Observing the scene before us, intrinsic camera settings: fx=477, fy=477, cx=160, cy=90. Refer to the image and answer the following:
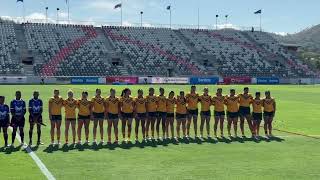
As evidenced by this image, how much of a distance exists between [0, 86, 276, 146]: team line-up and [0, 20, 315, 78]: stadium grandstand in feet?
185

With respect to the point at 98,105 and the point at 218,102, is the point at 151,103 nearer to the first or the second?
the point at 98,105

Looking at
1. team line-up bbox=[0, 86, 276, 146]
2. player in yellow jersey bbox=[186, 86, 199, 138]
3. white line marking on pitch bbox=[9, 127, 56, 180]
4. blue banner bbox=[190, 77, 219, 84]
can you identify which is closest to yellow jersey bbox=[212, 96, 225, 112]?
team line-up bbox=[0, 86, 276, 146]

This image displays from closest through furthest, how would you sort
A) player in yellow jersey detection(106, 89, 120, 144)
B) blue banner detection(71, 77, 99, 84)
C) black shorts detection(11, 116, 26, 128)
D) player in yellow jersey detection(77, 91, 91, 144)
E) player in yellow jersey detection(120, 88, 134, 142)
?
black shorts detection(11, 116, 26, 128) → player in yellow jersey detection(77, 91, 91, 144) → player in yellow jersey detection(106, 89, 120, 144) → player in yellow jersey detection(120, 88, 134, 142) → blue banner detection(71, 77, 99, 84)

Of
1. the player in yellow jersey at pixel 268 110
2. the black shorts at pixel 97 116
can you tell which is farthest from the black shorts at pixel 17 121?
the player in yellow jersey at pixel 268 110

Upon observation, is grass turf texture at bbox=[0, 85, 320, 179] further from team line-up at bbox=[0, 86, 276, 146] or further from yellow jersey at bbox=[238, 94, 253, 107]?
yellow jersey at bbox=[238, 94, 253, 107]

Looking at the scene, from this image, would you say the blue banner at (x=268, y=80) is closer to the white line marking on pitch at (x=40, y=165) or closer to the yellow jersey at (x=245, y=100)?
the yellow jersey at (x=245, y=100)

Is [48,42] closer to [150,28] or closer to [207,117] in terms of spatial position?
[150,28]

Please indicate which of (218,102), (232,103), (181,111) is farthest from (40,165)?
(232,103)

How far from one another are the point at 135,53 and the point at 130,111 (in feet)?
217

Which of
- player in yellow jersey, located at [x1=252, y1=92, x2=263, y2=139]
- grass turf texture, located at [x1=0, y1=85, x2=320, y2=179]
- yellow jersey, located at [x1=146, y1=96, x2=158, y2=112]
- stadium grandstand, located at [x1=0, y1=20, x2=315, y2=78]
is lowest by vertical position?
grass turf texture, located at [x1=0, y1=85, x2=320, y2=179]

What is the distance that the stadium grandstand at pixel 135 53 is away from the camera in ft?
245

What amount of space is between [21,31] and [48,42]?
605 cm

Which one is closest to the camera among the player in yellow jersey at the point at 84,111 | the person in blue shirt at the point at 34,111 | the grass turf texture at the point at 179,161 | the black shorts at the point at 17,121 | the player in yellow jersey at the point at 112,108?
the grass turf texture at the point at 179,161

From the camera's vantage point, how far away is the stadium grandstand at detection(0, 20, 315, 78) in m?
74.6
